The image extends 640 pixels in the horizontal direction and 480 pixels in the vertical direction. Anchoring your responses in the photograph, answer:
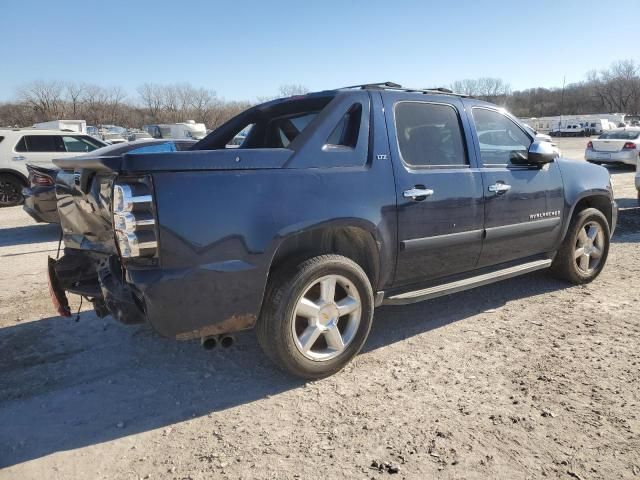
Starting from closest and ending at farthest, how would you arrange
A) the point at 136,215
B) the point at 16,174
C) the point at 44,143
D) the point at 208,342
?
1. the point at 136,215
2. the point at 208,342
3. the point at 16,174
4. the point at 44,143

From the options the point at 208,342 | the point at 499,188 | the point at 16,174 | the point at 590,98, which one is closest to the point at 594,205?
the point at 499,188

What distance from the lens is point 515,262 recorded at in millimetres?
4414

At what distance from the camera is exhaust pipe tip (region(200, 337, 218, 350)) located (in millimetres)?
2869

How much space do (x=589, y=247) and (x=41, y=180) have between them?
296 inches

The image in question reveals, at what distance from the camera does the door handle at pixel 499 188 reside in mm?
3951

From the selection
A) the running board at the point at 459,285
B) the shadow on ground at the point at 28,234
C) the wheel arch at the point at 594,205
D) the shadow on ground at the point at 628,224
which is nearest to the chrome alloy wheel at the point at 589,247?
the wheel arch at the point at 594,205

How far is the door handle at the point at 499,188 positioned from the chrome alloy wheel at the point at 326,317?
1538 mm

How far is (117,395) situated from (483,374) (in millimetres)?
2349

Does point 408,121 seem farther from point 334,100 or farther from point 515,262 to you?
point 515,262

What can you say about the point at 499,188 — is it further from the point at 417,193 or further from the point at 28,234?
the point at 28,234

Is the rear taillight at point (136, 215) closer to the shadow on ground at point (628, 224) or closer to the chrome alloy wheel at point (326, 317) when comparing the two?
the chrome alloy wheel at point (326, 317)

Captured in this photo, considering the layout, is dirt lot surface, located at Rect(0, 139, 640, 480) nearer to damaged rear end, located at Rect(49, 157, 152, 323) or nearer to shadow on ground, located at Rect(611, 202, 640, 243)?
damaged rear end, located at Rect(49, 157, 152, 323)

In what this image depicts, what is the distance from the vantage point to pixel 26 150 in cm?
1120

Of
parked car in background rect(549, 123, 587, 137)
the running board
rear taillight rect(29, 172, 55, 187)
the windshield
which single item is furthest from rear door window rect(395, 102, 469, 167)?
parked car in background rect(549, 123, 587, 137)
